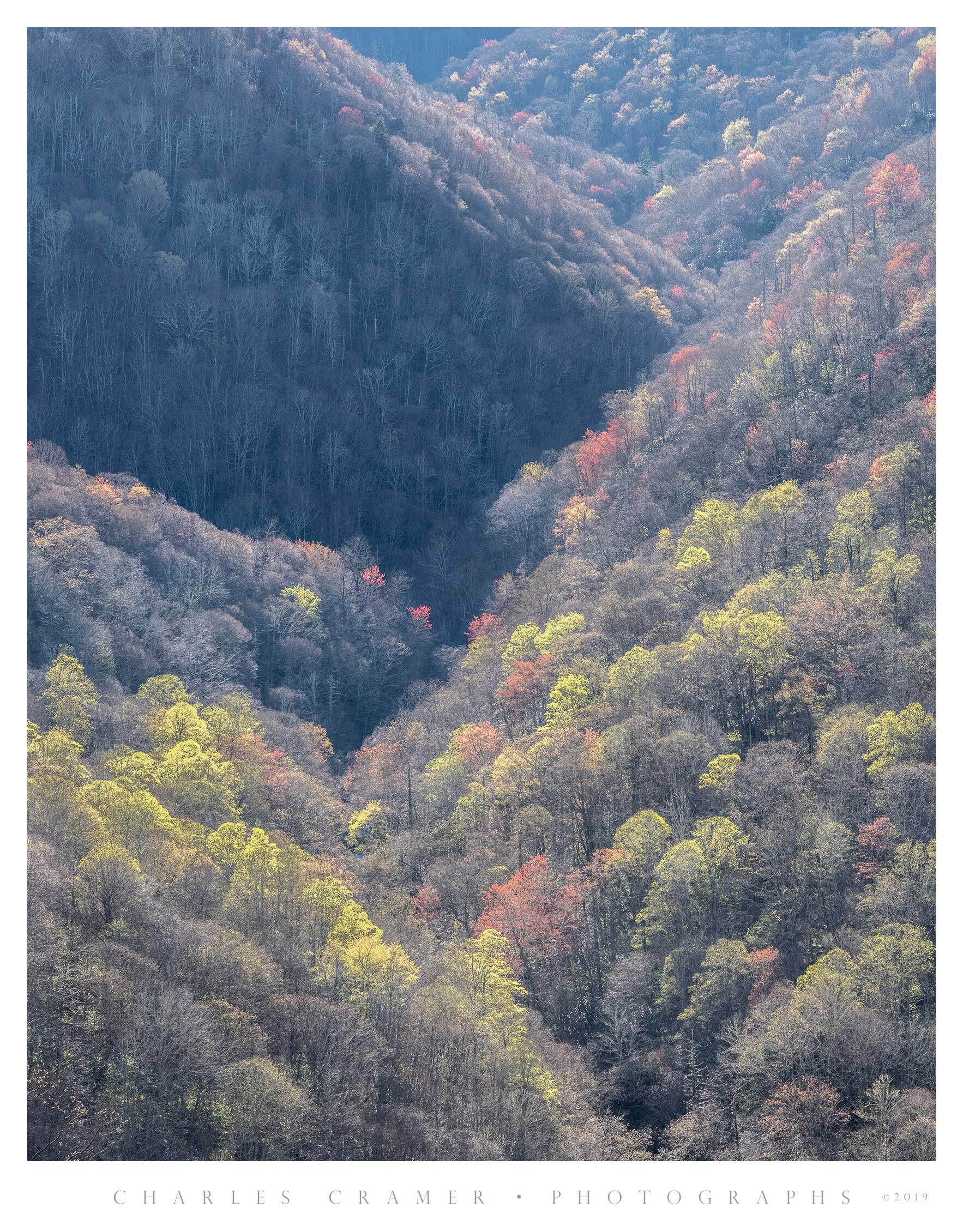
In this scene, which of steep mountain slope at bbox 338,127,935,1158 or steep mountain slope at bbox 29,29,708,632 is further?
steep mountain slope at bbox 29,29,708,632

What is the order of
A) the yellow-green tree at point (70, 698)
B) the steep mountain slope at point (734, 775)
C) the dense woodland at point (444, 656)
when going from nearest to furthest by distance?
1. the dense woodland at point (444, 656)
2. the steep mountain slope at point (734, 775)
3. the yellow-green tree at point (70, 698)

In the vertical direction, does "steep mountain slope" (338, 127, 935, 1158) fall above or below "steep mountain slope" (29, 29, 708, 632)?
below

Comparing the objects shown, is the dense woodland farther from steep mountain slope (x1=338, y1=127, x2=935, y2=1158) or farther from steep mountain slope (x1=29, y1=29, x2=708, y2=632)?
steep mountain slope (x1=29, y1=29, x2=708, y2=632)

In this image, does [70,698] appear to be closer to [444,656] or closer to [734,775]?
[734,775]

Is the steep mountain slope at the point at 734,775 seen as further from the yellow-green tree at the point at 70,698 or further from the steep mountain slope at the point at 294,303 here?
the steep mountain slope at the point at 294,303

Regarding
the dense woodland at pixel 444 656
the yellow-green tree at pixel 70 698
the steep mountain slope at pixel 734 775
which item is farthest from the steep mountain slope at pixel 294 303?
the yellow-green tree at pixel 70 698

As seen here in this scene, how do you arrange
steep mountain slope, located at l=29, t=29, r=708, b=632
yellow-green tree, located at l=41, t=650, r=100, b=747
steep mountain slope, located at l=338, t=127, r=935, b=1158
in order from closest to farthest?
steep mountain slope, located at l=338, t=127, r=935, b=1158 → yellow-green tree, located at l=41, t=650, r=100, b=747 → steep mountain slope, located at l=29, t=29, r=708, b=632

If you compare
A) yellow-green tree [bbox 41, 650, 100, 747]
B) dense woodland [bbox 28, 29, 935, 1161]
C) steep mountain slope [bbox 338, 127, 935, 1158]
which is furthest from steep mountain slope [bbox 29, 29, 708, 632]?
yellow-green tree [bbox 41, 650, 100, 747]

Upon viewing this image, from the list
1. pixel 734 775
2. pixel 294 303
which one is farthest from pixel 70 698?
pixel 294 303
